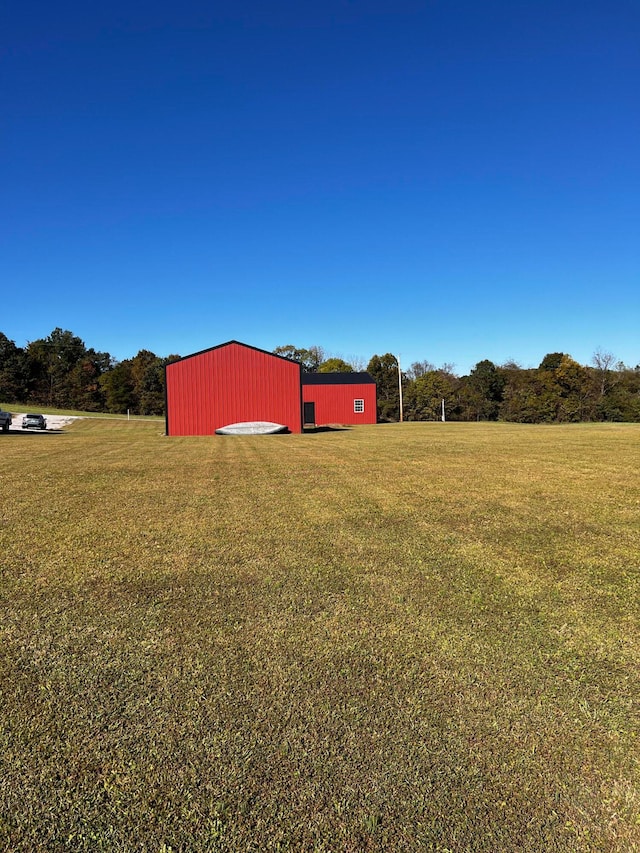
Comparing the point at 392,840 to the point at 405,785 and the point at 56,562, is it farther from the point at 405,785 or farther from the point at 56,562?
the point at 56,562

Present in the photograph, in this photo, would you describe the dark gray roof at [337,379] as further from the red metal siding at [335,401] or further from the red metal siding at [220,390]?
the red metal siding at [220,390]

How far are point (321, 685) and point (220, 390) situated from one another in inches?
997

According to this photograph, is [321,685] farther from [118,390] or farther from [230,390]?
[118,390]

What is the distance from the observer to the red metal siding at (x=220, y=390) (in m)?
27.0

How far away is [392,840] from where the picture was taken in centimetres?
177

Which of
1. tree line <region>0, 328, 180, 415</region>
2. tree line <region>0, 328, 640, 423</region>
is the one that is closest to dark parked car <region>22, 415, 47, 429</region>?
tree line <region>0, 328, 640, 423</region>

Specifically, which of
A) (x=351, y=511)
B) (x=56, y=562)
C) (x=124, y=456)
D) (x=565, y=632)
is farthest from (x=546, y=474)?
(x=124, y=456)

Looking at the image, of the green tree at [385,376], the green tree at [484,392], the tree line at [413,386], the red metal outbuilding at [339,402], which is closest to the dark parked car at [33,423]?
the tree line at [413,386]

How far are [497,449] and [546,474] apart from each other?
5725 millimetres

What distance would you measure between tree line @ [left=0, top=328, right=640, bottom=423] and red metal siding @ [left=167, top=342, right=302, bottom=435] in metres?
19.8

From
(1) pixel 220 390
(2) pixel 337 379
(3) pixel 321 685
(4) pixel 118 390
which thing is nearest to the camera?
(3) pixel 321 685

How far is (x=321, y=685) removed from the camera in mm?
2648

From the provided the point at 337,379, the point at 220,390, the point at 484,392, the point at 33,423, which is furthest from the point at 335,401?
the point at 484,392

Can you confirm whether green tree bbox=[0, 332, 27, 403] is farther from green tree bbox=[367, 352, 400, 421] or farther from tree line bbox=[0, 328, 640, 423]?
green tree bbox=[367, 352, 400, 421]
